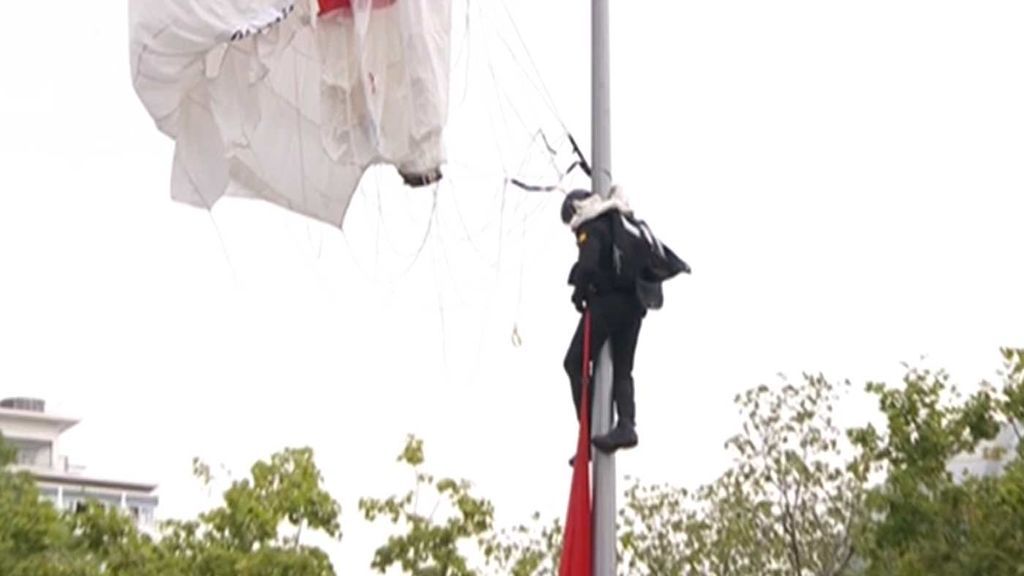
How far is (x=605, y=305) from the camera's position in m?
8.39

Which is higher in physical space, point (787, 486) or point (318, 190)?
point (787, 486)

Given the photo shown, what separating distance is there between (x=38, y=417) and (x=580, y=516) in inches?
2838

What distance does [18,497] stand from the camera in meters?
23.2

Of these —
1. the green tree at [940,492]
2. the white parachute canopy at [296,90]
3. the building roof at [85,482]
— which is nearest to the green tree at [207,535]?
the green tree at [940,492]

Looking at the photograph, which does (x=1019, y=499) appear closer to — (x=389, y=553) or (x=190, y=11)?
(x=389, y=553)

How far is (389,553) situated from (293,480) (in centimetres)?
133

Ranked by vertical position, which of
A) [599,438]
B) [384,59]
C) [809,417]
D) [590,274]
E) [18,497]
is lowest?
[599,438]

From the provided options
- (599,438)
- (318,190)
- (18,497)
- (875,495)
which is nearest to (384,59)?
(318,190)

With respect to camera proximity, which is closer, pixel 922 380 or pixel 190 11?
pixel 190 11

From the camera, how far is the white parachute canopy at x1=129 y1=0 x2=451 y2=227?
8430mm

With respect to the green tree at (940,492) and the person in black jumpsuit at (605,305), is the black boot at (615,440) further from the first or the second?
the green tree at (940,492)

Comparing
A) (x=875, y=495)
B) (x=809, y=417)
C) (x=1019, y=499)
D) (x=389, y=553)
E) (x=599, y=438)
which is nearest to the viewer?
(x=599, y=438)

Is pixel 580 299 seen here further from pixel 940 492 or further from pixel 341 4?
pixel 940 492

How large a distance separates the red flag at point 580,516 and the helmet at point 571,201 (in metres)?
0.56
